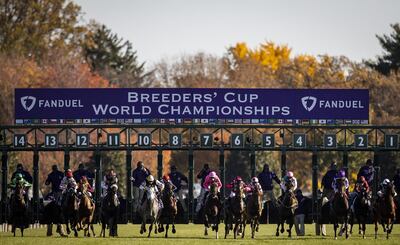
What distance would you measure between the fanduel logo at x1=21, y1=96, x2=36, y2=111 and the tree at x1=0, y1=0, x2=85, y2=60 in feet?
154

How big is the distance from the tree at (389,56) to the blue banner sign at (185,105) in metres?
57.2

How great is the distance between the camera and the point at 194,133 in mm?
104750

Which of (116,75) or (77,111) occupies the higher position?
(116,75)

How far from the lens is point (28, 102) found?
59.6m

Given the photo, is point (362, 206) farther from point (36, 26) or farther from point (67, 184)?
point (36, 26)

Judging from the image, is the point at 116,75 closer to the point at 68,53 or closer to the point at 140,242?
the point at 68,53

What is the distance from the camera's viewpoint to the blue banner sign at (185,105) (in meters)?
59.5

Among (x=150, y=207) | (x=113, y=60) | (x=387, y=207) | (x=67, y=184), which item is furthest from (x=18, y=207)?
(x=113, y=60)

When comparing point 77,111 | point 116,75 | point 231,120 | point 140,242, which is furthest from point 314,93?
point 116,75

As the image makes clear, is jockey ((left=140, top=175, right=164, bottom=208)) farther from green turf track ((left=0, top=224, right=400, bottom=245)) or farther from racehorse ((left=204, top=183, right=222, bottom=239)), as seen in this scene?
racehorse ((left=204, top=183, right=222, bottom=239))

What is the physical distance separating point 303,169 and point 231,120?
5127 cm

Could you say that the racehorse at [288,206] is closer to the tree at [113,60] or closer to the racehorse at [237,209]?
the racehorse at [237,209]

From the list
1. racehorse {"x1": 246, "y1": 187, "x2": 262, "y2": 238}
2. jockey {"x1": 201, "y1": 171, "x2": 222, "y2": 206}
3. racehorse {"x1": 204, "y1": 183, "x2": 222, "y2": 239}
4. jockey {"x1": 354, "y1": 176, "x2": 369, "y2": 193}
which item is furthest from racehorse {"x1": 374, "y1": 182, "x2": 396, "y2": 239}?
jockey {"x1": 201, "y1": 171, "x2": 222, "y2": 206}

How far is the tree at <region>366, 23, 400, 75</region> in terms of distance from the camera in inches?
4606
